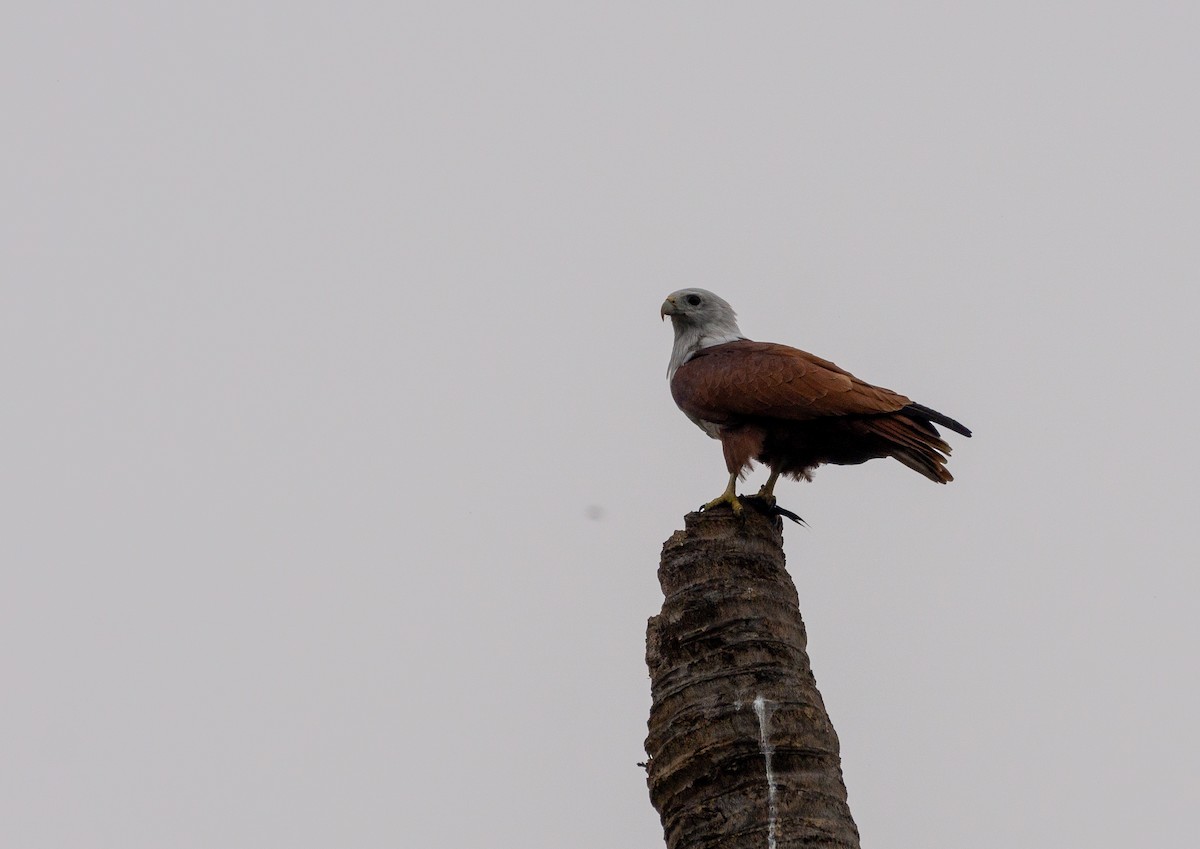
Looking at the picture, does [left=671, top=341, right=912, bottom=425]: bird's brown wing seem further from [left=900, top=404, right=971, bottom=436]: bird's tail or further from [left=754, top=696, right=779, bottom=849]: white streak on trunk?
[left=754, top=696, right=779, bottom=849]: white streak on trunk

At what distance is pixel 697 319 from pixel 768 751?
515cm

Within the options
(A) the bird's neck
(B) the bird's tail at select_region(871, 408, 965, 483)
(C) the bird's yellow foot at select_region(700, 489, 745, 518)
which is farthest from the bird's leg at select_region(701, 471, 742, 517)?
(A) the bird's neck

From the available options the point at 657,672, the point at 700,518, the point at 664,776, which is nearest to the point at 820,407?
the point at 700,518

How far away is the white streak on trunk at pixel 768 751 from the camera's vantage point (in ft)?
18.6

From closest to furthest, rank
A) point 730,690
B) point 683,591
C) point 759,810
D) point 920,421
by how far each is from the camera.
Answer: point 759,810
point 730,690
point 683,591
point 920,421

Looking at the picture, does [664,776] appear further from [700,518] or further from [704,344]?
[704,344]

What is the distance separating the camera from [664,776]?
6.10 meters

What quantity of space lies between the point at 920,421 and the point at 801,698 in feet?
8.57

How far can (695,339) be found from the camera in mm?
10383

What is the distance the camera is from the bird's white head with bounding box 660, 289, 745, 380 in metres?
10.4

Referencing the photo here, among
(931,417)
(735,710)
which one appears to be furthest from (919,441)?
(735,710)

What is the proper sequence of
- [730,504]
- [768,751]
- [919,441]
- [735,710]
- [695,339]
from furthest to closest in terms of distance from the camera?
[695,339], [919,441], [730,504], [735,710], [768,751]

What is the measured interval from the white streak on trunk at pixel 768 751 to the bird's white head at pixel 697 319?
15.0 feet

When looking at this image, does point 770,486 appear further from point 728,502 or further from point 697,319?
point 697,319
